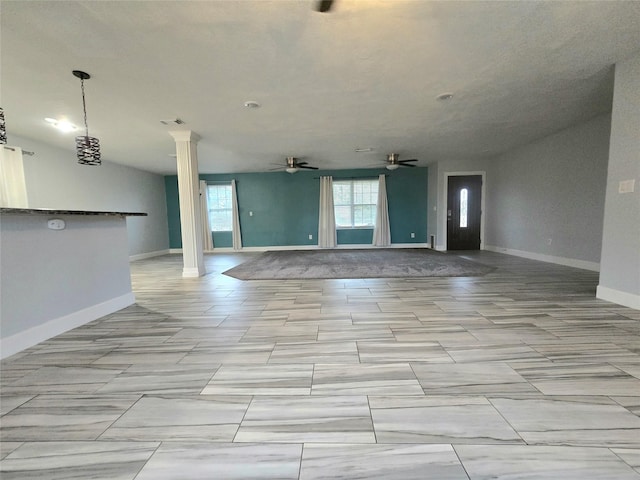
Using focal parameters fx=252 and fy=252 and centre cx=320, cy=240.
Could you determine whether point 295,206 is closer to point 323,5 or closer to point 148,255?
point 148,255

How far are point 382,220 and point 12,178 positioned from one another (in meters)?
7.72

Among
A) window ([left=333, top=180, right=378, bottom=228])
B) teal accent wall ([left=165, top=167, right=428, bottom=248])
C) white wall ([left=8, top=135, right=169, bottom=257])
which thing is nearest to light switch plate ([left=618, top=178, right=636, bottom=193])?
teal accent wall ([left=165, top=167, right=428, bottom=248])

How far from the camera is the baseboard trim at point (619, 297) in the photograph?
7.80ft

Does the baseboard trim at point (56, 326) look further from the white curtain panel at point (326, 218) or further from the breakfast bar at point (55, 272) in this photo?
the white curtain panel at point (326, 218)

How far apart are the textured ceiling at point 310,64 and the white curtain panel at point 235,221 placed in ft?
11.0

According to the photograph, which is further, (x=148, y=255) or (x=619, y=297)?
(x=148, y=255)

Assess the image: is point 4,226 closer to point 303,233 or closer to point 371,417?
point 371,417

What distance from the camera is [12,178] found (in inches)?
162

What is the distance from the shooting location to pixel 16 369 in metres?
1.55

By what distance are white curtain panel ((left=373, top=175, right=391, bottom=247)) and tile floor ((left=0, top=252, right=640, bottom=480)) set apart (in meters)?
5.23

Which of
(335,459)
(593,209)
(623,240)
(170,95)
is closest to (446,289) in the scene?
(623,240)

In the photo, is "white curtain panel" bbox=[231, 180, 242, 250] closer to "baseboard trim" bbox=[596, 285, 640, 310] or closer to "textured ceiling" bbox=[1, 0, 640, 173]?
"textured ceiling" bbox=[1, 0, 640, 173]

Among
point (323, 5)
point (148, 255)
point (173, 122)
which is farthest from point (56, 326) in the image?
point (148, 255)

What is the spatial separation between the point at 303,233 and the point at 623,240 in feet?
21.2
